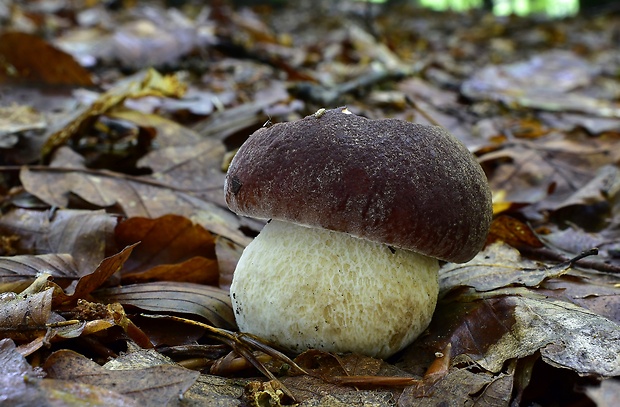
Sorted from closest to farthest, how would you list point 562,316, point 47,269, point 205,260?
1. point 562,316
2. point 47,269
3. point 205,260

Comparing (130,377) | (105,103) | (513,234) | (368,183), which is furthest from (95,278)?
(513,234)

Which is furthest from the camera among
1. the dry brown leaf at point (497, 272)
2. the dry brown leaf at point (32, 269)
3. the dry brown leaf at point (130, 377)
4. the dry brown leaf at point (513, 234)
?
the dry brown leaf at point (513, 234)

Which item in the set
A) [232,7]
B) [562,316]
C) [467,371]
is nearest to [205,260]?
[467,371]

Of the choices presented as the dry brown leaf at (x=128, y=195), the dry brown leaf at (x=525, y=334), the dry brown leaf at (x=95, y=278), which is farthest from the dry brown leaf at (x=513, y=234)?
the dry brown leaf at (x=95, y=278)

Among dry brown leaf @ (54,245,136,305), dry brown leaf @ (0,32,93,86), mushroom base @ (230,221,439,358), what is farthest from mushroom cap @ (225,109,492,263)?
dry brown leaf @ (0,32,93,86)

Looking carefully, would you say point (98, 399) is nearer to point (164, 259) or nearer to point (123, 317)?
point (123, 317)

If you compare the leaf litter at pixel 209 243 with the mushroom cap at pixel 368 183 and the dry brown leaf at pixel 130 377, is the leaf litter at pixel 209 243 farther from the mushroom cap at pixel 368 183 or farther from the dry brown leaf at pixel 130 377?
the mushroom cap at pixel 368 183

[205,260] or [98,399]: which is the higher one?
[98,399]

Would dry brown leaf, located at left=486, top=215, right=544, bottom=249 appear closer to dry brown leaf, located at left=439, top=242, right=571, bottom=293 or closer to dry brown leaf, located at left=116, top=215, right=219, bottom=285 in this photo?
dry brown leaf, located at left=439, top=242, right=571, bottom=293
